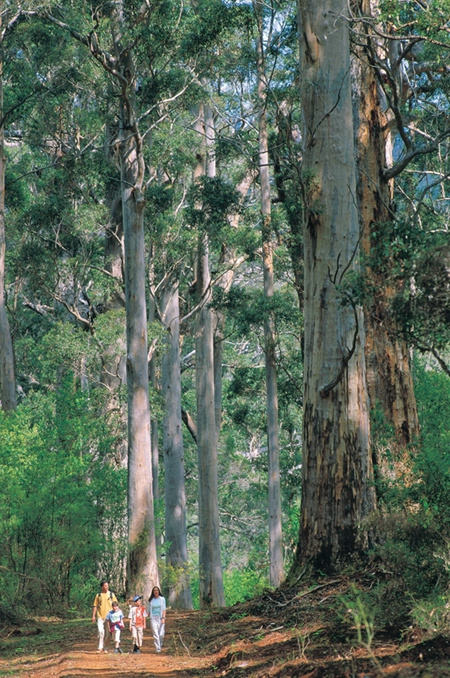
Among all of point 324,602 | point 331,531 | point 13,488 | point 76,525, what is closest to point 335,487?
point 331,531

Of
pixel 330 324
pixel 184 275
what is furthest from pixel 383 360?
pixel 184 275

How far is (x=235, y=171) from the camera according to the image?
25156 mm

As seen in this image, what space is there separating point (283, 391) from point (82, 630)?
14.2m

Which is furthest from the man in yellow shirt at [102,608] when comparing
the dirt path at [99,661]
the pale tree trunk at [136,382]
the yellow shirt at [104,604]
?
the pale tree trunk at [136,382]

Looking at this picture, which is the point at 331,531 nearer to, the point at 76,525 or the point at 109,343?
the point at 76,525

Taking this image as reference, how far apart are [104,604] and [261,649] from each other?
302 centimetres

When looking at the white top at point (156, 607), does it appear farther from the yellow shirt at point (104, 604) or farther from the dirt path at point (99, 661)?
the yellow shirt at point (104, 604)

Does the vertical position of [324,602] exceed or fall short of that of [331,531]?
it falls short

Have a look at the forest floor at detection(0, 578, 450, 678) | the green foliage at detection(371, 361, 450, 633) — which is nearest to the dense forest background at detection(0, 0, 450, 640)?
the green foliage at detection(371, 361, 450, 633)

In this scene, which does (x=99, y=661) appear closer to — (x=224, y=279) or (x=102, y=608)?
(x=102, y=608)

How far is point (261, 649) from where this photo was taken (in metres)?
7.00

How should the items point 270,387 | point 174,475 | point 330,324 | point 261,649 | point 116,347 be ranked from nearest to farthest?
point 261,649 → point 330,324 → point 270,387 → point 174,475 → point 116,347

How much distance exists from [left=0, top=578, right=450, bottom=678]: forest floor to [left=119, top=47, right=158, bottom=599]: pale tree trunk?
137 inches

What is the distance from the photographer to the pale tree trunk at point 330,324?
886 cm
